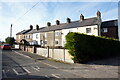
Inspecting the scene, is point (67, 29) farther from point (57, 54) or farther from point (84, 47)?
point (84, 47)

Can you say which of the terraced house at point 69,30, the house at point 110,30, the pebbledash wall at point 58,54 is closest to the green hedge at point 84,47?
the pebbledash wall at point 58,54

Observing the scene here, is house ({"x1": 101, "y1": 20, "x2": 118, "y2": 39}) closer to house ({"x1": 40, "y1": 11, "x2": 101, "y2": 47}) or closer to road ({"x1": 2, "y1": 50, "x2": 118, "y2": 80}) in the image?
house ({"x1": 40, "y1": 11, "x2": 101, "y2": 47})

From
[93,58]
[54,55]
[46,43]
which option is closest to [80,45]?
[93,58]

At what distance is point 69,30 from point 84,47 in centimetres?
2309

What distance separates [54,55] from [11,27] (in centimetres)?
2757

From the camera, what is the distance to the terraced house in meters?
32.5

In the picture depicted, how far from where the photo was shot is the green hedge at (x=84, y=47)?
580 inches

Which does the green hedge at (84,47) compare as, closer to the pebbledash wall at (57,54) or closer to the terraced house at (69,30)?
the pebbledash wall at (57,54)

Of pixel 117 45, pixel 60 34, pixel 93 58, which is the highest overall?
pixel 60 34

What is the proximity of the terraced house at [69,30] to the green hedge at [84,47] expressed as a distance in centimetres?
1437

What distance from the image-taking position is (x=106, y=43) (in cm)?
1864

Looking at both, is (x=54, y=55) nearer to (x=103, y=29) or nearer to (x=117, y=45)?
(x=117, y=45)

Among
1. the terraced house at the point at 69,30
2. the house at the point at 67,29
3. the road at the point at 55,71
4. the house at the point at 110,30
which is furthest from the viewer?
the house at the point at 110,30

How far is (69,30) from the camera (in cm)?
3784
